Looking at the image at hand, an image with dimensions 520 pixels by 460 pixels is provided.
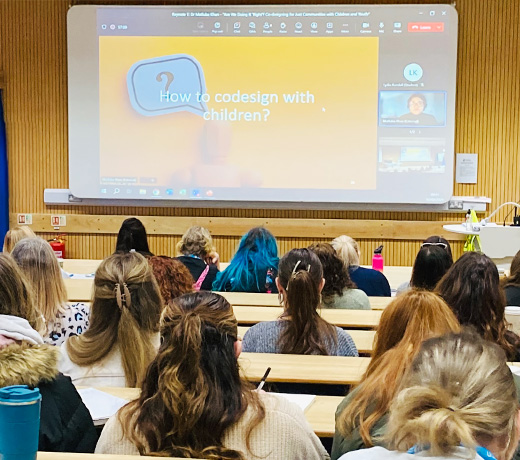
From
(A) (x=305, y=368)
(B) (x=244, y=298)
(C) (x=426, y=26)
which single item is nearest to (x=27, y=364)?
(A) (x=305, y=368)

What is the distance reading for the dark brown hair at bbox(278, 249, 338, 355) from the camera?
117 inches

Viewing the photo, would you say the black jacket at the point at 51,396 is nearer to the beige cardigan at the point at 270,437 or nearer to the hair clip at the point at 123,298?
the beige cardigan at the point at 270,437

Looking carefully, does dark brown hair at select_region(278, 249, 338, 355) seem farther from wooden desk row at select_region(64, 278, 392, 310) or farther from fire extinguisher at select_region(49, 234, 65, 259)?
fire extinguisher at select_region(49, 234, 65, 259)

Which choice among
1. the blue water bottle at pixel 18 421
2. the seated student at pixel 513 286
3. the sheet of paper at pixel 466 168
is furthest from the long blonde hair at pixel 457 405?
the sheet of paper at pixel 466 168

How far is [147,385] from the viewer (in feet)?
5.75

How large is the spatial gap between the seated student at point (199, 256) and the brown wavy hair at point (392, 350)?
2.90 metres

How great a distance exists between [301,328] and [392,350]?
1.15 m

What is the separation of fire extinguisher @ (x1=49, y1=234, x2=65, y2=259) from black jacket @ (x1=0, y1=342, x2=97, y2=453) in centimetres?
553

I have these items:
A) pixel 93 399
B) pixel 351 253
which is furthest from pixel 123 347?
pixel 351 253

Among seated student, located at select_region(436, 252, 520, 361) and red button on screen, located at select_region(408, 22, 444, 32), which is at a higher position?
red button on screen, located at select_region(408, 22, 444, 32)

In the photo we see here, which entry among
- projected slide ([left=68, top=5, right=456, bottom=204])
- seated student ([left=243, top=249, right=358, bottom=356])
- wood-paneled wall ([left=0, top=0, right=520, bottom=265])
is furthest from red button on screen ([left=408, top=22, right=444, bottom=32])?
seated student ([left=243, top=249, right=358, bottom=356])

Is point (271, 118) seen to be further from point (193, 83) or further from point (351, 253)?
point (351, 253)

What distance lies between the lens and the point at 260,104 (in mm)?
7215

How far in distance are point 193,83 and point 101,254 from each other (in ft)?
6.51
